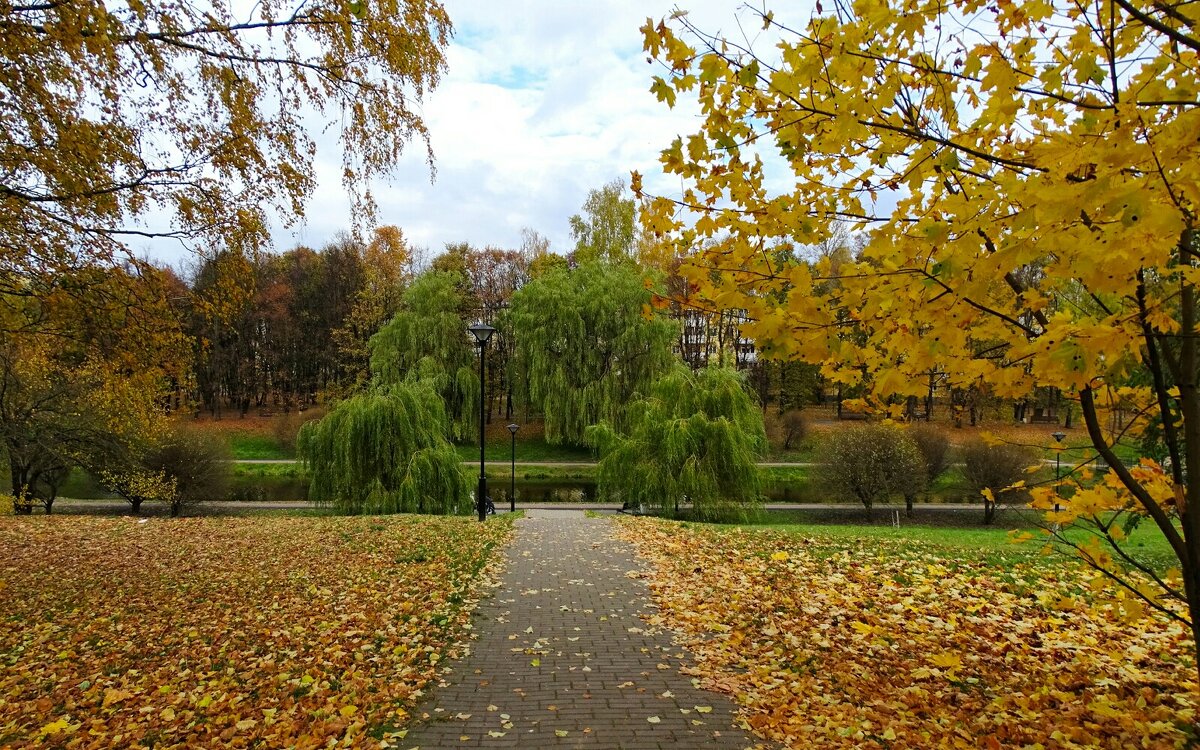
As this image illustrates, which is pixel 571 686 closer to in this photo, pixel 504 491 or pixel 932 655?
pixel 932 655

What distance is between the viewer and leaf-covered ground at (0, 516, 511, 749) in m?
3.43

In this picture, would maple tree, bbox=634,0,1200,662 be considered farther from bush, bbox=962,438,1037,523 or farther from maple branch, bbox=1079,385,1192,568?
bush, bbox=962,438,1037,523

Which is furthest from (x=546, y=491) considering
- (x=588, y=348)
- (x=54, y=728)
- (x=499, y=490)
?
(x=54, y=728)

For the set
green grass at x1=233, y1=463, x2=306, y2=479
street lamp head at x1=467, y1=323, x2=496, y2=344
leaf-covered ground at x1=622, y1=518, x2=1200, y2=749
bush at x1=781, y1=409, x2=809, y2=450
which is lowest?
green grass at x1=233, y1=463, x2=306, y2=479

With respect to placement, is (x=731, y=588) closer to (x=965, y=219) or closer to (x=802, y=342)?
(x=802, y=342)

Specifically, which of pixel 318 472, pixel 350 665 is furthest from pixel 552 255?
pixel 350 665

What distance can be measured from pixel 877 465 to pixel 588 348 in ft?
38.6

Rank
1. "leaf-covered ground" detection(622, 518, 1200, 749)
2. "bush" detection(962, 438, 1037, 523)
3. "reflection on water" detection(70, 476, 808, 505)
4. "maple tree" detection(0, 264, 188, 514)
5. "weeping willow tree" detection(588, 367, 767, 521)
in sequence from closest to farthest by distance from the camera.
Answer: "leaf-covered ground" detection(622, 518, 1200, 749), "maple tree" detection(0, 264, 188, 514), "weeping willow tree" detection(588, 367, 767, 521), "bush" detection(962, 438, 1037, 523), "reflection on water" detection(70, 476, 808, 505)

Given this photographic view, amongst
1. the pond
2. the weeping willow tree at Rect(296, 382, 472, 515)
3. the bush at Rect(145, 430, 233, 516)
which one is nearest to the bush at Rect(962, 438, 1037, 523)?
the pond

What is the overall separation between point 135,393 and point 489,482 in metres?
21.4

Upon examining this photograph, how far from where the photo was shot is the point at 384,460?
1616cm

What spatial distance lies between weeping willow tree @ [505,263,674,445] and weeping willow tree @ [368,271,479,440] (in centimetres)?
267

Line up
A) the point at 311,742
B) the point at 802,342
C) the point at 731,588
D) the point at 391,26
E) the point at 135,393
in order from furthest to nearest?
the point at 731,588 → the point at 135,393 → the point at 391,26 → the point at 311,742 → the point at 802,342

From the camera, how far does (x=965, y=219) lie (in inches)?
76.2
